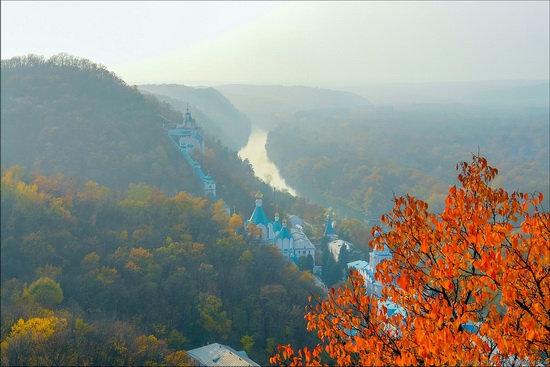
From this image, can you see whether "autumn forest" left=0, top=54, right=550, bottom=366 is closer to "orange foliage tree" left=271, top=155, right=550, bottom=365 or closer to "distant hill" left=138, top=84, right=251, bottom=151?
"orange foliage tree" left=271, top=155, right=550, bottom=365

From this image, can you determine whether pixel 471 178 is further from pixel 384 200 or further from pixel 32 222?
pixel 384 200

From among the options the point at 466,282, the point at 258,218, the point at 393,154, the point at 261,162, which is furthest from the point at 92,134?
the point at 393,154

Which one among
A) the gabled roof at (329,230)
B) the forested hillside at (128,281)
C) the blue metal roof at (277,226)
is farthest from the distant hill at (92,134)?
the forested hillside at (128,281)

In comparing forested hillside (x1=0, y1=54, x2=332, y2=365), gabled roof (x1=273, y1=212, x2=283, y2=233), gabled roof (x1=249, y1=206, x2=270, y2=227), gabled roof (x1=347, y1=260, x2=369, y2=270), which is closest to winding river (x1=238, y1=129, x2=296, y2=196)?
forested hillside (x1=0, y1=54, x2=332, y2=365)

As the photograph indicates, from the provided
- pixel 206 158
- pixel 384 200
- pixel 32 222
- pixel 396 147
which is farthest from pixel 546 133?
pixel 32 222

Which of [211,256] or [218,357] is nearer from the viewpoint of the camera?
[218,357]

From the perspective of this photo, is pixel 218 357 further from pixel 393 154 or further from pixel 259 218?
pixel 393 154

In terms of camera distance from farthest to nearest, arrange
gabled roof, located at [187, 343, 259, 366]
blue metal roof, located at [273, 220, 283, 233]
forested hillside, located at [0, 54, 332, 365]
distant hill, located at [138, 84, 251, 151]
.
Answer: distant hill, located at [138, 84, 251, 151] → blue metal roof, located at [273, 220, 283, 233] → gabled roof, located at [187, 343, 259, 366] → forested hillside, located at [0, 54, 332, 365]
